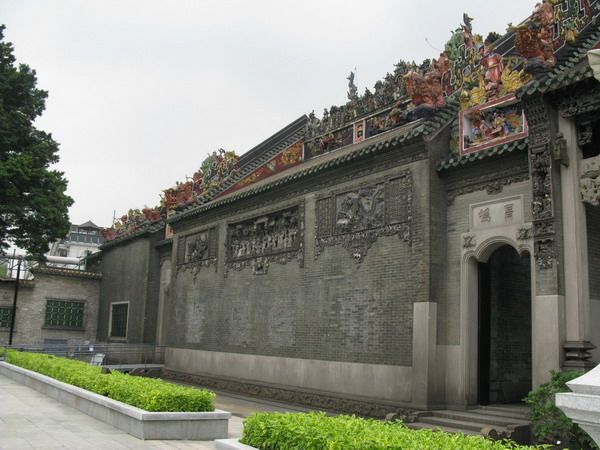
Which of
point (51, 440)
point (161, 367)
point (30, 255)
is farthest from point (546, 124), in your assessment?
point (30, 255)

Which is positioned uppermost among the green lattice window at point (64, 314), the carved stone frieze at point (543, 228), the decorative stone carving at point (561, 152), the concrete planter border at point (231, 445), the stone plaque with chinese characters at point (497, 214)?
the decorative stone carving at point (561, 152)

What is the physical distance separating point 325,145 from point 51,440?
472 inches

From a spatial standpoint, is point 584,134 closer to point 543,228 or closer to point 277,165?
point 543,228

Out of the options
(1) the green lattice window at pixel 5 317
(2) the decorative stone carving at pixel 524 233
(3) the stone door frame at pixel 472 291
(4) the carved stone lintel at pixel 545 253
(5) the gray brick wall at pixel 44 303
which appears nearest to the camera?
(4) the carved stone lintel at pixel 545 253

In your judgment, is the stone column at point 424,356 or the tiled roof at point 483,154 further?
the stone column at point 424,356

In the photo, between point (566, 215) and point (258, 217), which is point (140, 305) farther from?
point (566, 215)

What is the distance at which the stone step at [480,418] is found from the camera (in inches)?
396

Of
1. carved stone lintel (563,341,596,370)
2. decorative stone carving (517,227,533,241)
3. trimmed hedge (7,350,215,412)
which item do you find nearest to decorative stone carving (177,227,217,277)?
trimmed hedge (7,350,215,412)

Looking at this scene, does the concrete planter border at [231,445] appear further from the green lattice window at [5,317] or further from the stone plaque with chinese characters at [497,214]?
the green lattice window at [5,317]

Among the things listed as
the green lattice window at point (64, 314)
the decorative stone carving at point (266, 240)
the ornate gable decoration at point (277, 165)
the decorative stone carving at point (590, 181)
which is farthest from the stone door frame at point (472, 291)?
the green lattice window at point (64, 314)

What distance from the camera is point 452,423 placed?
35.0ft

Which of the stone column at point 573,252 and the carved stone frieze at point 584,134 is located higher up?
the carved stone frieze at point 584,134

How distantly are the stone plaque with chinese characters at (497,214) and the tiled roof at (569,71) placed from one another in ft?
6.98

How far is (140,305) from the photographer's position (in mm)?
26391
